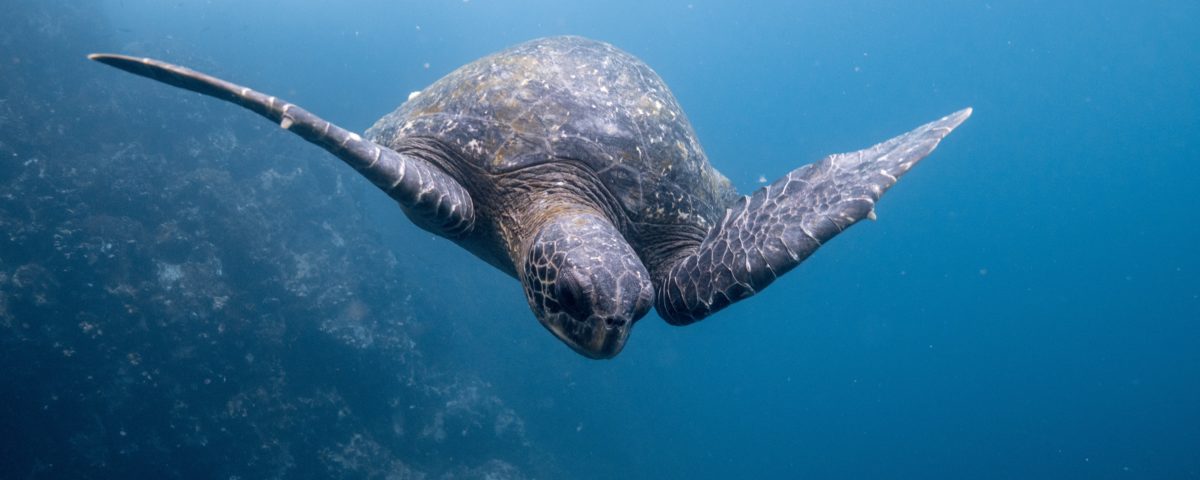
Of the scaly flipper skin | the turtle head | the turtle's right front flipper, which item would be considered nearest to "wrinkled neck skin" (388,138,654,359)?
the turtle head

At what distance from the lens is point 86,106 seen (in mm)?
14070

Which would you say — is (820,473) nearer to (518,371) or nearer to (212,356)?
(518,371)

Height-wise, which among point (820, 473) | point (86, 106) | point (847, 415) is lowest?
point (820, 473)

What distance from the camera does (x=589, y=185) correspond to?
14.2 ft

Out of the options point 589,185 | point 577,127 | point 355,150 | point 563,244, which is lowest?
point 563,244

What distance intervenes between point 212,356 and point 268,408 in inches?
60.2

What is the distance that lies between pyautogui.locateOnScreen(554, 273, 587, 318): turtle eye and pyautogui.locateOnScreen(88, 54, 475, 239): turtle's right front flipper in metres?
1.23

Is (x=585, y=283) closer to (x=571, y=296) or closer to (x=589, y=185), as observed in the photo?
(x=571, y=296)

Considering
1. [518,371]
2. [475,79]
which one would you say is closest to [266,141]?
[518,371]

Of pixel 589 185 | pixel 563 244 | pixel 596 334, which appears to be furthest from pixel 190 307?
pixel 596 334

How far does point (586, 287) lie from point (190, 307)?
12.0 meters

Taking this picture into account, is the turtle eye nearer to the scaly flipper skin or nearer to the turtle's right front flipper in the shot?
the scaly flipper skin

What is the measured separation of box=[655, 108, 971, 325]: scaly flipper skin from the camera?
3.60 meters

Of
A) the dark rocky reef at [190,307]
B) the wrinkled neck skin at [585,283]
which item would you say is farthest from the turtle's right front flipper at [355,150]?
the dark rocky reef at [190,307]
